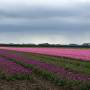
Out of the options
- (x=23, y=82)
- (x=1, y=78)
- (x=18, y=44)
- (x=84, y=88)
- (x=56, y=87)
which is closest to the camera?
(x=84, y=88)

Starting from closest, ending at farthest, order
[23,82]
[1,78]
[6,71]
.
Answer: [23,82] < [1,78] < [6,71]

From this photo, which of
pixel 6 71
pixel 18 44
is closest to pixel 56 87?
pixel 6 71

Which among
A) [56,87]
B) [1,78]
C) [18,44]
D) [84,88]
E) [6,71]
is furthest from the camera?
[18,44]

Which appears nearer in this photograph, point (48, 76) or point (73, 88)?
point (73, 88)

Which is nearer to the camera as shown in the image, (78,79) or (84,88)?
(84,88)

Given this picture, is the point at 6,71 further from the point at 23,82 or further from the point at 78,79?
the point at 78,79

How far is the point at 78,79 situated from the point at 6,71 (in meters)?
5.04

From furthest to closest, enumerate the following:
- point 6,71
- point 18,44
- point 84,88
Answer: point 18,44 < point 6,71 < point 84,88

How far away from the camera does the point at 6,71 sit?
19469mm

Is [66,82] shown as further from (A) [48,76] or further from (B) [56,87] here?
(A) [48,76]

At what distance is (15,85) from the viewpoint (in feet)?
51.4

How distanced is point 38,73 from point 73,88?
6271mm

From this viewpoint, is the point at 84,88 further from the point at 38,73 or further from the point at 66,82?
the point at 38,73

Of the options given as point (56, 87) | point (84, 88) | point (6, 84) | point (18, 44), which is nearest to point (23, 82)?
point (6, 84)
